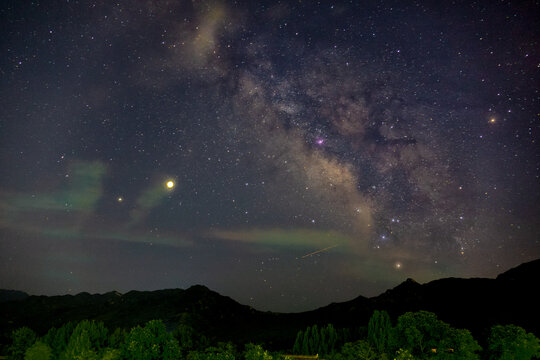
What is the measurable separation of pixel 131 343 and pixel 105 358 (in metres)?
4.75

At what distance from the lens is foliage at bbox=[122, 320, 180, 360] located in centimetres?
3812

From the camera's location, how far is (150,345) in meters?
39.1

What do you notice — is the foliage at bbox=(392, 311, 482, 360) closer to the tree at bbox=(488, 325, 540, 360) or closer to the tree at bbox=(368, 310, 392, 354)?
the tree at bbox=(488, 325, 540, 360)

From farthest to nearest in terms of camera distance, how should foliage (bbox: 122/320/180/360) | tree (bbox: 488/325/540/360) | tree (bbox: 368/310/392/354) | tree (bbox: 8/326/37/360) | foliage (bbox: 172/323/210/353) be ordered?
foliage (bbox: 172/323/210/353) → tree (bbox: 368/310/392/354) → tree (bbox: 8/326/37/360) → tree (bbox: 488/325/540/360) → foliage (bbox: 122/320/180/360)

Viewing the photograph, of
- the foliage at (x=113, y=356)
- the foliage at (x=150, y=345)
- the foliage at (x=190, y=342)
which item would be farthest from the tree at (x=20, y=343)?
the foliage at (x=150, y=345)

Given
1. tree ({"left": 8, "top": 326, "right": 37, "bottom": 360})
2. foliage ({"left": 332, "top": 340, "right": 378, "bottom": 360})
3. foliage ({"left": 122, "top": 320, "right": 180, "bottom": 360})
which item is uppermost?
foliage ({"left": 122, "top": 320, "right": 180, "bottom": 360})

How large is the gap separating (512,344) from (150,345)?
39411 millimetres

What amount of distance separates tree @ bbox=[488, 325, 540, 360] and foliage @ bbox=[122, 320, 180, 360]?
118 ft

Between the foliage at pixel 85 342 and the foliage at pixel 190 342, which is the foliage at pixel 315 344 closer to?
the foliage at pixel 190 342

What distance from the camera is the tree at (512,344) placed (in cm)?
3825

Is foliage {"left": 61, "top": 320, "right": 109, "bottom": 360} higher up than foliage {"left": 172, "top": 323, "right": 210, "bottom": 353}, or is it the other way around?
foliage {"left": 61, "top": 320, "right": 109, "bottom": 360}

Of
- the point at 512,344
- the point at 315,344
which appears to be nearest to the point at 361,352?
the point at 512,344

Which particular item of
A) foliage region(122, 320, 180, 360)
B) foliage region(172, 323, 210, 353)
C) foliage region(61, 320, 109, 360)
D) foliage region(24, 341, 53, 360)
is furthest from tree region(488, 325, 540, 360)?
foliage region(172, 323, 210, 353)

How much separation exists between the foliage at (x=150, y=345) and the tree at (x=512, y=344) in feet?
118
